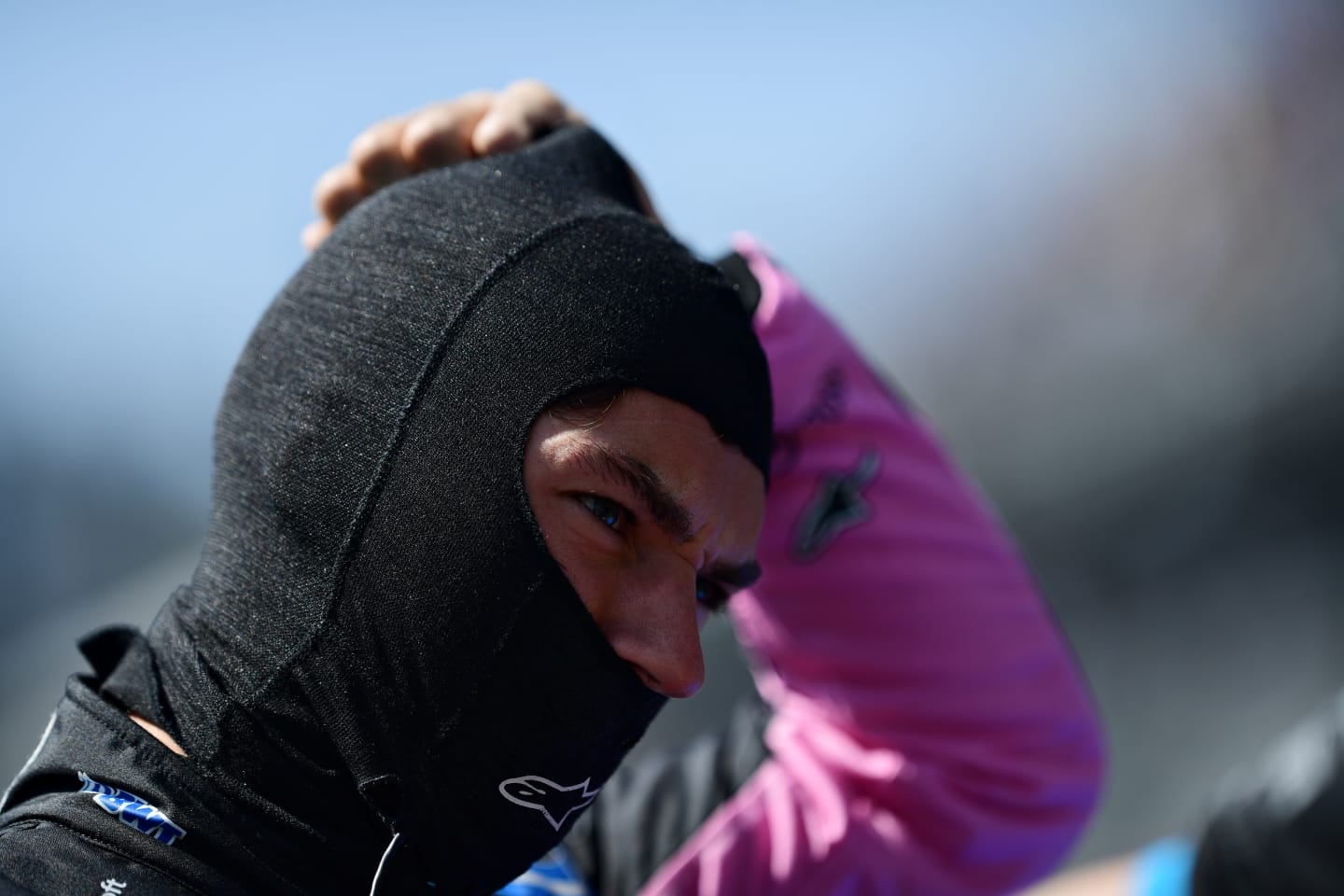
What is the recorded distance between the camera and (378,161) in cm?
150

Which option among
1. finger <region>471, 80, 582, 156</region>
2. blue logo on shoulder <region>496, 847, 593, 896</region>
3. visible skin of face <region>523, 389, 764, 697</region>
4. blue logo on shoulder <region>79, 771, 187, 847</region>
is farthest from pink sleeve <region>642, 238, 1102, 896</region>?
blue logo on shoulder <region>79, 771, 187, 847</region>

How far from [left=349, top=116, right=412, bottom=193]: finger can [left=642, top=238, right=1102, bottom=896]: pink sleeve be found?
0.54 meters

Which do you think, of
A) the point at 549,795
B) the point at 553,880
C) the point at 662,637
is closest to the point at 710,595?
the point at 662,637

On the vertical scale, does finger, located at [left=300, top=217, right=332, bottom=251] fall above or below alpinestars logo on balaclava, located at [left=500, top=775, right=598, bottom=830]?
above

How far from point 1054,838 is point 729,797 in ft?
1.63

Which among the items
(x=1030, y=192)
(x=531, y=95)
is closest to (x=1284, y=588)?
(x=531, y=95)

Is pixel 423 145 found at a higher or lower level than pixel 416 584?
higher

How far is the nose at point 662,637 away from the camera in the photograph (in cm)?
120

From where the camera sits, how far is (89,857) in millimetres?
1076

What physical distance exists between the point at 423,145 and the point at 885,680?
3.34ft

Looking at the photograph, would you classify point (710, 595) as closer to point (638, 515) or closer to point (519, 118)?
point (638, 515)

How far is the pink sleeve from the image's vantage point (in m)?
1.79

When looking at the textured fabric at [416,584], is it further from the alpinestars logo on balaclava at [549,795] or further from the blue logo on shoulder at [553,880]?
the blue logo on shoulder at [553,880]

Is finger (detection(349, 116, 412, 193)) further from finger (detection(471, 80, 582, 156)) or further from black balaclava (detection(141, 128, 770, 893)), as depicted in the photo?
black balaclava (detection(141, 128, 770, 893))
